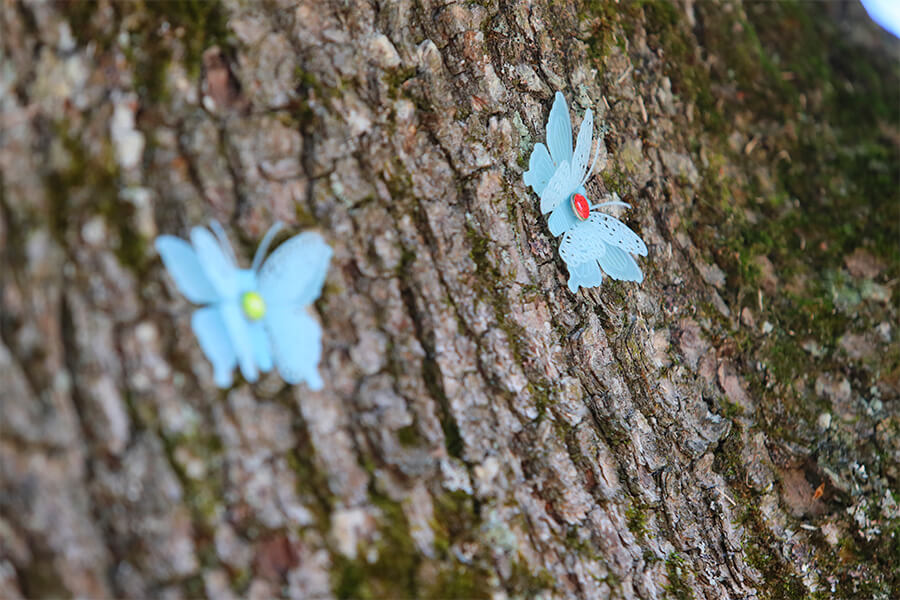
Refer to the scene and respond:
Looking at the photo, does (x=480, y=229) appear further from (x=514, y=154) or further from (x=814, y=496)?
(x=814, y=496)

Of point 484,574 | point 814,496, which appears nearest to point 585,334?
point 484,574

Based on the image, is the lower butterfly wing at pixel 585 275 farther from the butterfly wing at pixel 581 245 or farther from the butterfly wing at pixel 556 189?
the butterfly wing at pixel 556 189

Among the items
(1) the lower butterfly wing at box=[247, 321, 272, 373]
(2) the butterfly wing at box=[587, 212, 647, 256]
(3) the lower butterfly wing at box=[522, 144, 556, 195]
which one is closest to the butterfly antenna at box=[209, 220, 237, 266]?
(1) the lower butterfly wing at box=[247, 321, 272, 373]

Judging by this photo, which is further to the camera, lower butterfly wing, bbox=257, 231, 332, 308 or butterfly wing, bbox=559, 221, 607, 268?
butterfly wing, bbox=559, 221, 607, 268

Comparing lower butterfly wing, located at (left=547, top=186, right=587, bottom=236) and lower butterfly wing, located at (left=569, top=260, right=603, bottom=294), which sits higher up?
lower butterfly wing, located at (left=547, top=186, right=587, bottom=236)

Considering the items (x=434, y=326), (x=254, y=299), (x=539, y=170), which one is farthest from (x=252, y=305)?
(x=539, y=170)

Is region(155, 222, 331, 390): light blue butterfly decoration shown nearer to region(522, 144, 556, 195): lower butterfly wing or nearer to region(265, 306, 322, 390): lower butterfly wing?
region(265, 306, 322, 390): lower butterfly wing

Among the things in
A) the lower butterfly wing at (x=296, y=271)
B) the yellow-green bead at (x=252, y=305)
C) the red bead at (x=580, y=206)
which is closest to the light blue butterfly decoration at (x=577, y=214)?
the red bead at (x=580, y=206)
